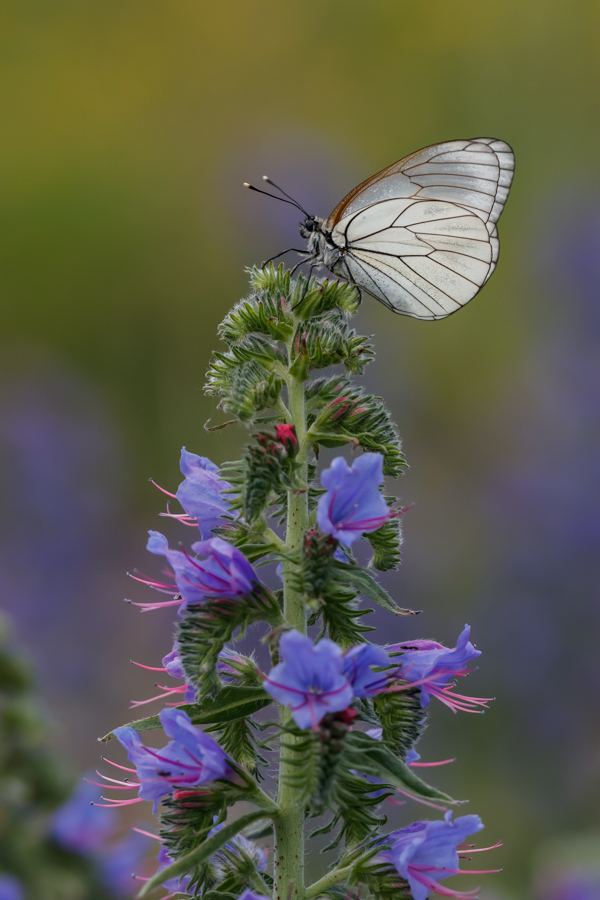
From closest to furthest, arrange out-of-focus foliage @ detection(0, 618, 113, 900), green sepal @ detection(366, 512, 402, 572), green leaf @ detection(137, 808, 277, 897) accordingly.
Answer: green leaf @ detection(137, 808, 277, 897) < green sepal @ detection(366, 512, 402, 572) < out-of-focus foliage @ detection(0, 618, 113, 900)

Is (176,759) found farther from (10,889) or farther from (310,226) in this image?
(310,226)

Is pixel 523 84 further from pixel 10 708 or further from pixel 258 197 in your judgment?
pixel 10 708

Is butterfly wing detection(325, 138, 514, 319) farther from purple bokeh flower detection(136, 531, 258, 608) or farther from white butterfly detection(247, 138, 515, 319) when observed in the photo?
purple bokeh flower detection(136, 531, 258, 608)

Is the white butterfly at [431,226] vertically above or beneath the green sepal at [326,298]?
above

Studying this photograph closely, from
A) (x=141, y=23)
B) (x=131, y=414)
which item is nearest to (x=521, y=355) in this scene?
(x=131, y=414)

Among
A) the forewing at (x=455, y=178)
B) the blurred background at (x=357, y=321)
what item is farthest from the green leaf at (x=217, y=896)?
the blurred background at (x=357, y=321)

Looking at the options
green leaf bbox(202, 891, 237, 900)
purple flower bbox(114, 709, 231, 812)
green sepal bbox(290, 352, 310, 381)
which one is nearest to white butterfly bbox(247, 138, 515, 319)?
green sepal bbox(290, 352, 310, 381)

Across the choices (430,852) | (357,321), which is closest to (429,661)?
(430,852)

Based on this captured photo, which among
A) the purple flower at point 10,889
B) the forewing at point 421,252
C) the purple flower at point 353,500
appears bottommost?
the purple flower at point 10,889

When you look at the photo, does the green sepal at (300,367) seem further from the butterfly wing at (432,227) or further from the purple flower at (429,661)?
the butterfly wing at (432,227)
